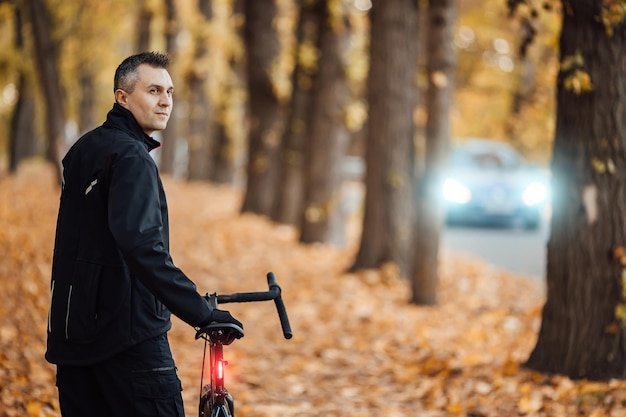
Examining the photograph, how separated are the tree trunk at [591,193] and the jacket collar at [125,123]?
4124 mm

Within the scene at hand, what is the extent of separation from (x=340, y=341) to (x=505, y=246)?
33.9 ft

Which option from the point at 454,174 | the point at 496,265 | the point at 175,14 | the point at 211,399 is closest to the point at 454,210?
the point at 454,174

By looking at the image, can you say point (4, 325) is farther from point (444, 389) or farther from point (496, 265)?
point (496, 265)

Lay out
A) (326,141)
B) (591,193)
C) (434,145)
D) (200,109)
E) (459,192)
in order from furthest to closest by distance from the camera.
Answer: (200,109) < (459,192) < (326,141) < (434,145) < (591,193)

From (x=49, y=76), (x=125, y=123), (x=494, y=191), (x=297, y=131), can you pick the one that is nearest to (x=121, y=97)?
(x=125, y=123)

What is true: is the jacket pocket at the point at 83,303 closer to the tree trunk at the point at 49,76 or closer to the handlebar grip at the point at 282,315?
the handlebar grip at the point at 282,315

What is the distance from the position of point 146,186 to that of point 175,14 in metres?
26.9

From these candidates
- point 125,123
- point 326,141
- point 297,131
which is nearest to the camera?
point 125,123

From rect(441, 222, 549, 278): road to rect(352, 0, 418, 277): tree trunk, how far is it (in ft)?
11.2

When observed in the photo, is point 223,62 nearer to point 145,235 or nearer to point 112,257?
point 112,257

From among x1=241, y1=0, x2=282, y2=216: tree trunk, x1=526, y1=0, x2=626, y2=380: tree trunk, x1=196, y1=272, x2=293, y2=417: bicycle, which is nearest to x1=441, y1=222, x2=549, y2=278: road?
x1=241, y1=0, x2=282, y2=216: tree trunk

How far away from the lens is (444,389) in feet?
24.2

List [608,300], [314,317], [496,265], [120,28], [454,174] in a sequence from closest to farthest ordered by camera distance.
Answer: [608,300], [314,317], [496,265], [454,174], [120,28]

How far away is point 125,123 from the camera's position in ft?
11.2
